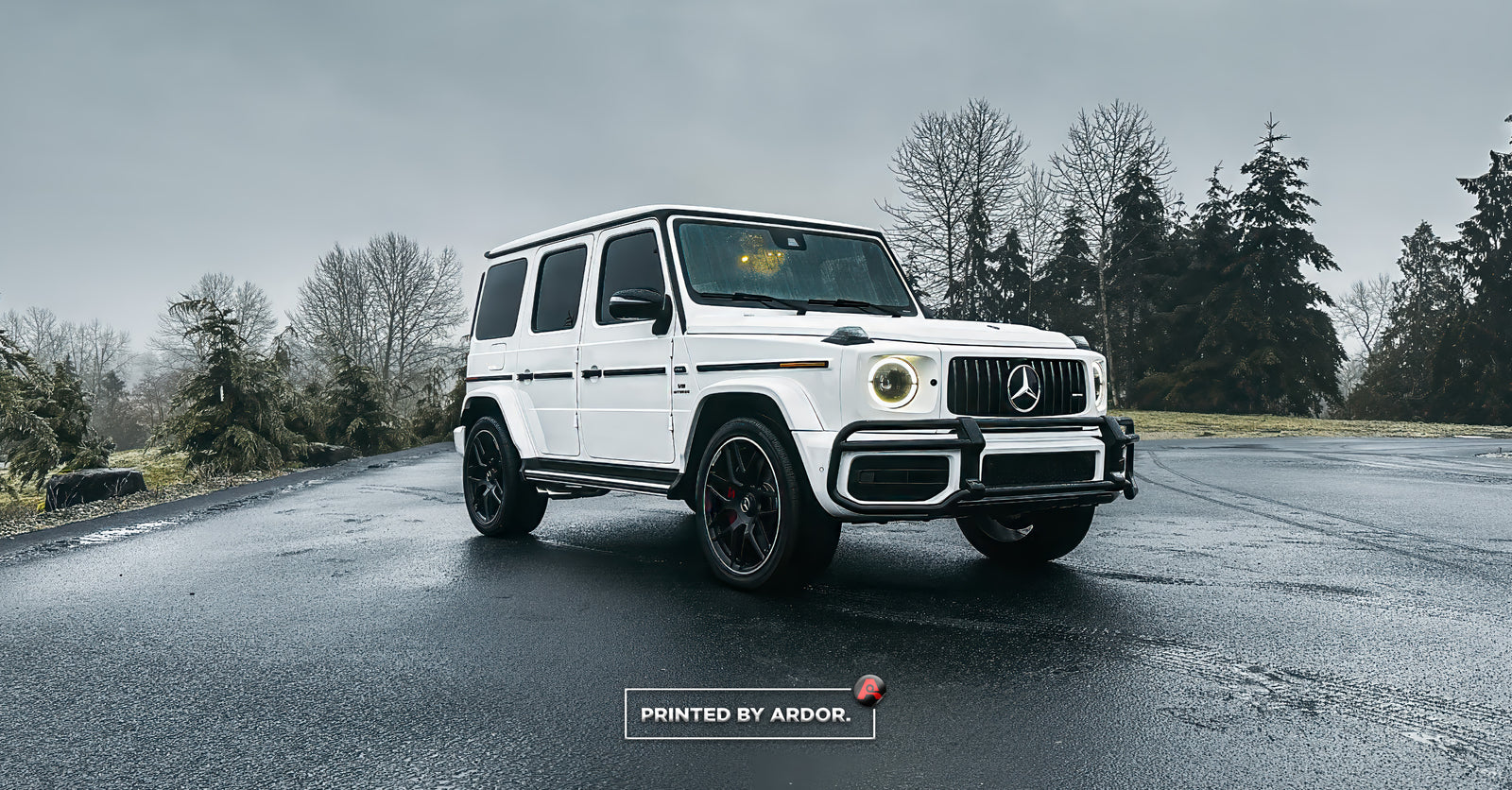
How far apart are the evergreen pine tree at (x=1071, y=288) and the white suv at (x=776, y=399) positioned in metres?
43.6

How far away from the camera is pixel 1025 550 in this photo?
6535 mm

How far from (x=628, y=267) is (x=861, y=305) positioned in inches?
62.1

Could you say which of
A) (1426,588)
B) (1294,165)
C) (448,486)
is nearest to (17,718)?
(1426,588)

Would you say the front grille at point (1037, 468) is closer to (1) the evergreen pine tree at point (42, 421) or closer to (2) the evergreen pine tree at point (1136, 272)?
(1) the evergreen pine tree at point (42, 421)

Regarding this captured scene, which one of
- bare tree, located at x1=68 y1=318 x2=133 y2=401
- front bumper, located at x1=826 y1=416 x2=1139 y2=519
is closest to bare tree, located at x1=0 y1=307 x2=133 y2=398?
bare tree, located at x1=68 y1=318 x2=133 y2=401

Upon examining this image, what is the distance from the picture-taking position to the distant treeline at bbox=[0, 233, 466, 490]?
43.8ft

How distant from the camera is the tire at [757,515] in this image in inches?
205

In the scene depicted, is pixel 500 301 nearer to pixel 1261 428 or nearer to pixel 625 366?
pixel 625 366

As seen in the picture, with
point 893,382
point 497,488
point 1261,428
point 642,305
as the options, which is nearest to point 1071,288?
point 1261,428

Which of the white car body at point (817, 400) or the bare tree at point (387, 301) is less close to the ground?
the bare tree at point (387, 301)

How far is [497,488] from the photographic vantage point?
8016 mm

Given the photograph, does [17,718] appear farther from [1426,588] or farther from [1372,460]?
[1372,460]

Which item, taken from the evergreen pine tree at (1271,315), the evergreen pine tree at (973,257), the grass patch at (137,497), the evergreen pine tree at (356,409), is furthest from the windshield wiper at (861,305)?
the evergreen pine tree at (1271,315)

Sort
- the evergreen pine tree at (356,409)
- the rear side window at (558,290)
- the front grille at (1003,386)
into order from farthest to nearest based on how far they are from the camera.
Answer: the evergreen pine tree at (356,409) < the rear side window at (558,290) < the front grille at (1003,386)
